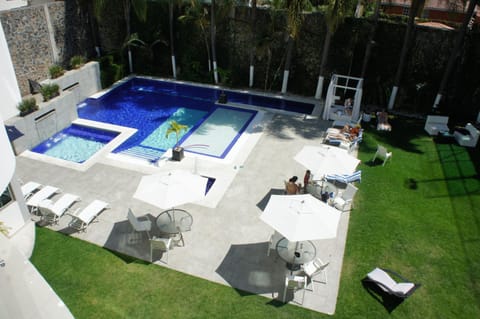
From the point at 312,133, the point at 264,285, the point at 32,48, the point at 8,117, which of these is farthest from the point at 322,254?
the point at 32,48

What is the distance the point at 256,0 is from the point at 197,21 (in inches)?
150

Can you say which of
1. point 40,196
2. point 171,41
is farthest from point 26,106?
point 171,41

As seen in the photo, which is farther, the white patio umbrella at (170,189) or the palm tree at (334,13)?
the palm tree at (334,13)

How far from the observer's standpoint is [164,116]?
2142 cm

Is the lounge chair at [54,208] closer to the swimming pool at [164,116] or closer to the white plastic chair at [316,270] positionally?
the swimming pool at [164,116]

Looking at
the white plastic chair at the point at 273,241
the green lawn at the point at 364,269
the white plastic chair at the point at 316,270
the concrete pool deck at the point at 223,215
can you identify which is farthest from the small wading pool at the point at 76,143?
the white plastic chair at the point at 316,270

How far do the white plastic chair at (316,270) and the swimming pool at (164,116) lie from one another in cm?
783

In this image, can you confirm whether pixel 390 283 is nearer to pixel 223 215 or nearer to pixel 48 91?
pixel 223 215

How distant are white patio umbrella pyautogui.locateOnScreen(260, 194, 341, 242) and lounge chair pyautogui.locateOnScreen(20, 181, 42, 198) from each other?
8708 millimetres

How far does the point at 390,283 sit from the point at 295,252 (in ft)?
8.99

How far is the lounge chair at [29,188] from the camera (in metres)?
13.5

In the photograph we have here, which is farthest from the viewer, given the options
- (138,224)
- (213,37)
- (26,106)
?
(213,37)

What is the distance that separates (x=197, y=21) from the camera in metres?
23.2

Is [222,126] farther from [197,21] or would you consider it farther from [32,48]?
[32,48]
